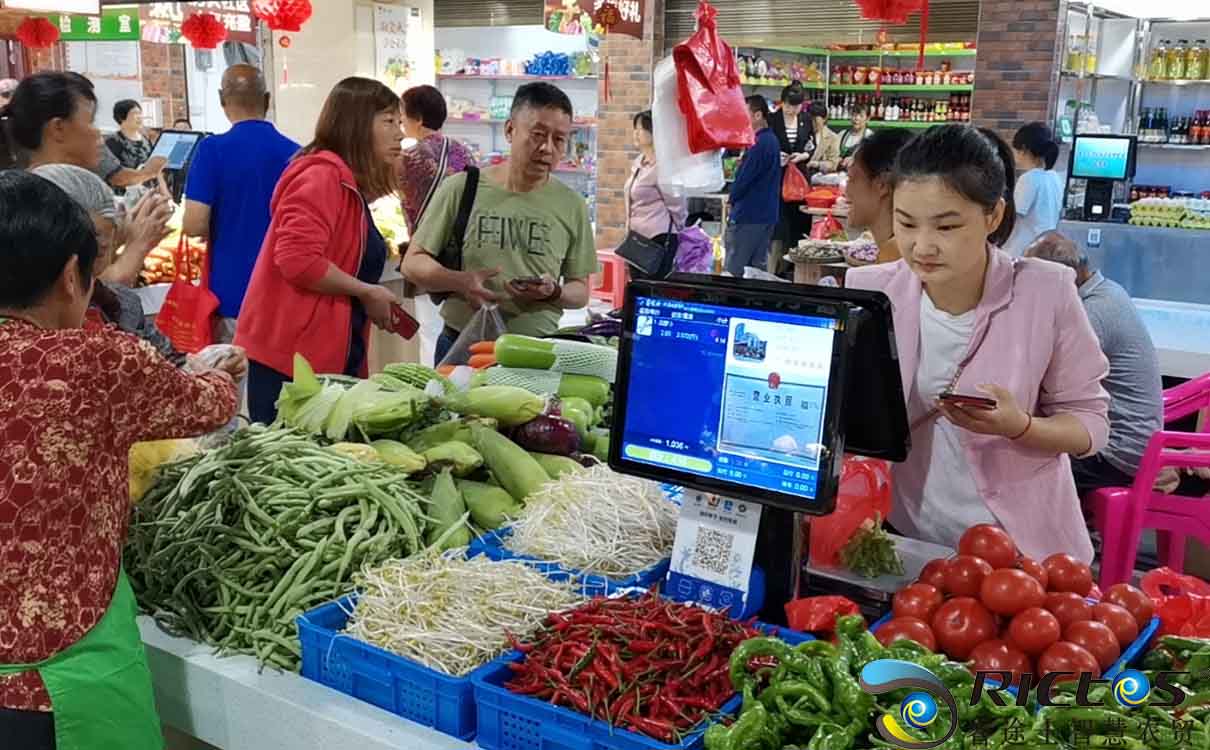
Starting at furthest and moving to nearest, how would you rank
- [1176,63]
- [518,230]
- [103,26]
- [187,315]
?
[103,26], [1176,63], [187,315], [518,230]

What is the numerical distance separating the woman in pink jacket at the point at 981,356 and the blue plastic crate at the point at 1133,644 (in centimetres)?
47

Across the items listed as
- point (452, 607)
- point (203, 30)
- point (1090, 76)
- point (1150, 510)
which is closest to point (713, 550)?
point (452, 607)

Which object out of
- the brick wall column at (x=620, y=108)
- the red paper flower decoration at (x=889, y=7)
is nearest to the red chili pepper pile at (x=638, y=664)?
the red paper flower decoration at (x=889, y=7)

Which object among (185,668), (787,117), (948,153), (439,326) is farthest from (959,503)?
(787,117)

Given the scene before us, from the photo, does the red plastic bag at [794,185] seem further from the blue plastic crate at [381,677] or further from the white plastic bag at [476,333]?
the blue plastic crate at [381,677]

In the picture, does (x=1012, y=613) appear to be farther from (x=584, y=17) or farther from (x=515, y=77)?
(x=515, y=77)

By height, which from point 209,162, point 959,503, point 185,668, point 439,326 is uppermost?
point 209,162

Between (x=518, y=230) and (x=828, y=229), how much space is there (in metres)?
6.56

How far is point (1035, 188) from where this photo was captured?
8055 millimetres

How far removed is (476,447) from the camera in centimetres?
250

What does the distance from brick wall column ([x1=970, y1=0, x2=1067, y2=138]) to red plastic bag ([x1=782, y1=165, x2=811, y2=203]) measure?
1925mm

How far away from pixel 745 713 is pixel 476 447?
3.88 ft

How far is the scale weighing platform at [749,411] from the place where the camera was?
1.66 m

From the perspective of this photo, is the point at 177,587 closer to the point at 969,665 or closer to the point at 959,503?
the point at 969,665
